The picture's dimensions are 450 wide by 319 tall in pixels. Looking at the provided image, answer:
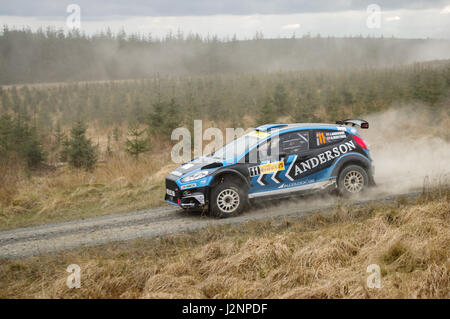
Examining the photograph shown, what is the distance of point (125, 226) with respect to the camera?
334 inches

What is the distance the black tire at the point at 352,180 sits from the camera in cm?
909

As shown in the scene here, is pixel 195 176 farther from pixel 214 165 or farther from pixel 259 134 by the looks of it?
pixel 259 134

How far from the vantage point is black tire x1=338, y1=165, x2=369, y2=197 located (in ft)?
29.8

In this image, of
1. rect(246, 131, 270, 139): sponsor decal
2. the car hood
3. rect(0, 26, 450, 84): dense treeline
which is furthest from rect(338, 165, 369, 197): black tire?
rect(0, 26, 450, 84): dense treeline

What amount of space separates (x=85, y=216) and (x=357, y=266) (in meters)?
7.36

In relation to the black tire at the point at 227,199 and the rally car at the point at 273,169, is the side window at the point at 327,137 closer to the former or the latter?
the rally car at the point at 273,169

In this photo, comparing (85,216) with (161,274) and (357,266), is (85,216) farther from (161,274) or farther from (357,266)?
(357,266)

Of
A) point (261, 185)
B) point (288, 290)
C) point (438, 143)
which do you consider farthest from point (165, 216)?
point (438, 143)

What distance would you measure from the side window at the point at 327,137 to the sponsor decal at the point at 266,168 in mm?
1153

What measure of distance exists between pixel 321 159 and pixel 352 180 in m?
0.95

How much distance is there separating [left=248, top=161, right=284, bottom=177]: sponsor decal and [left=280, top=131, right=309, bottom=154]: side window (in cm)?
36

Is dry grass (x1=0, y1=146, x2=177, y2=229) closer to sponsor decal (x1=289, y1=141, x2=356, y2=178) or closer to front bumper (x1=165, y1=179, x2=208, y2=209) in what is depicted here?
front bumper (x1=165, y1=179, x2=208, y2=209)

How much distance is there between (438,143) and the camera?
1542 centimetres
